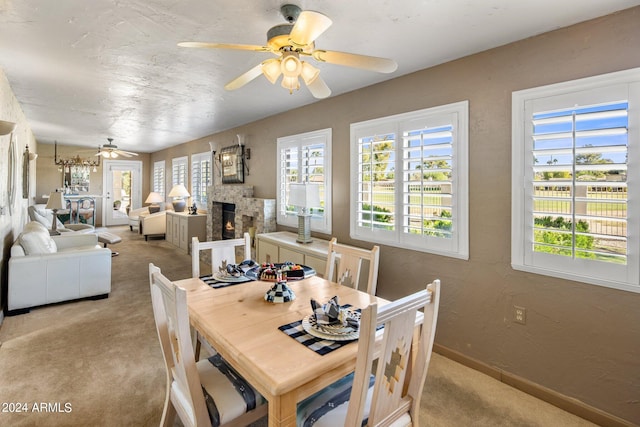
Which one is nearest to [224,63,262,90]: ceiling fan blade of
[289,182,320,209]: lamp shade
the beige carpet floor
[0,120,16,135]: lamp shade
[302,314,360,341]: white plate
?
[302,314,360,341]: white plate

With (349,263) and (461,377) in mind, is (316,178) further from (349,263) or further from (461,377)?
(461,377)

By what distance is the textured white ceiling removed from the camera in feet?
5.97

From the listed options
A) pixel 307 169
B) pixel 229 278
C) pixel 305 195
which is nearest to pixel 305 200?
pixel 305 195

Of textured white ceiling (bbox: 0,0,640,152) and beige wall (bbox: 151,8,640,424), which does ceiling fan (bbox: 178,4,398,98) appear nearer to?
textured white ceiling (bbox: 0,0,640,152)

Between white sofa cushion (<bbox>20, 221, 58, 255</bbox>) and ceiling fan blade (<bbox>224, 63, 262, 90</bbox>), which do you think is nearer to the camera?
ceiling fan blade (<bbox>224, 63, 262, 90</bbox>)

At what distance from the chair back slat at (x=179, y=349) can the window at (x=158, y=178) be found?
8155mm

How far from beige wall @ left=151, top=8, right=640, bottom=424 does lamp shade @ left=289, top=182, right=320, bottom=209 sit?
0.97 metres

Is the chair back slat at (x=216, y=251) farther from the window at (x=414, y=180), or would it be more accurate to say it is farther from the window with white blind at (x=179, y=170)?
the window with white blind at (x=179, y=170)

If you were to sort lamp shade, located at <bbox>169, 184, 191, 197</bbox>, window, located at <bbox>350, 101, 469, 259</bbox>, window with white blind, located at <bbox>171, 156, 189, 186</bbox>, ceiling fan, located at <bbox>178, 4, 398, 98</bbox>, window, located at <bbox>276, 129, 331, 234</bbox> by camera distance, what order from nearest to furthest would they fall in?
ceiling fan, located at <bbox>178, 4, 398, 98</bbox>, window, located at <bbox>350, 101, 469, 259</bbox>, window, located at <bbox>276, 129, 331, 234</bbox>, lamp shade, located at <bbox>169, 184, 191, 197</bbox>, window with white blind, located at <bbox>171, 156, 189, 186</bbox>

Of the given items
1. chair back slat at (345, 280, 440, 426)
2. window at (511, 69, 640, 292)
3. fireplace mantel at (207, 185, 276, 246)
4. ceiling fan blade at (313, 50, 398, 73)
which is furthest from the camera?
fireplace mantel at (207, 185, 276, 246)

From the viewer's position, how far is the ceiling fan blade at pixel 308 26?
1.33 meters

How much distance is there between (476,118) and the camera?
2.39 meters

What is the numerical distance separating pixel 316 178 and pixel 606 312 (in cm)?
282

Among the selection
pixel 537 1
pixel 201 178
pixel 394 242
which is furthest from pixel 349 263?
pixel 201 178
